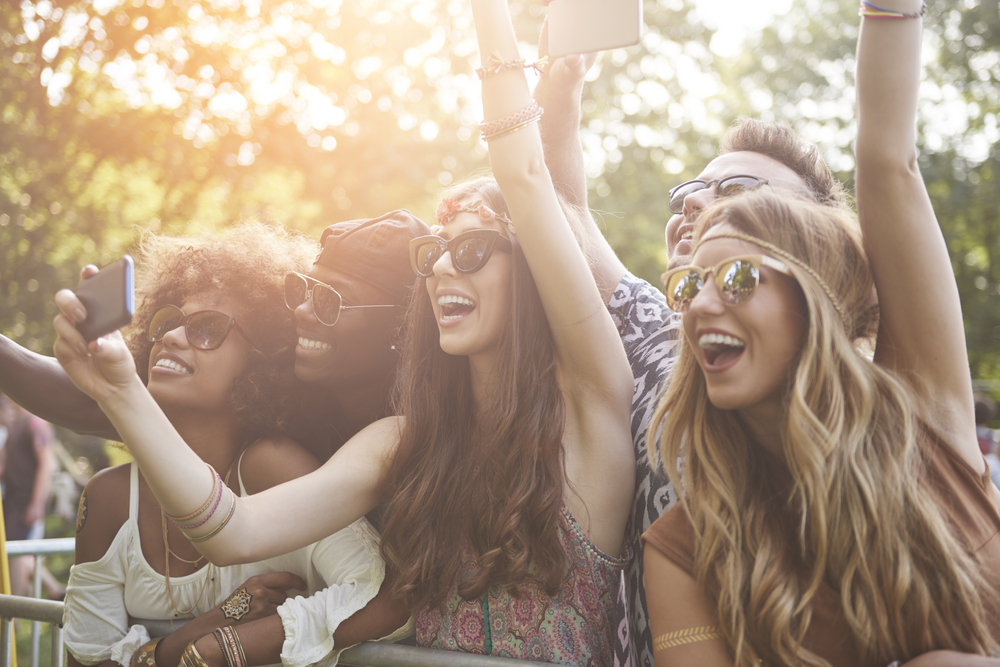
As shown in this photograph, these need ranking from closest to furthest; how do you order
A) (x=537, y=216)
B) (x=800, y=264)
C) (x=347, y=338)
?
(x=800, y=264) < (x=537, y=216) < (x=347, y=338)

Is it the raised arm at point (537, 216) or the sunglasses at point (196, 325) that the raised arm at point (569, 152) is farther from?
the sunglasses at point (196, 325)

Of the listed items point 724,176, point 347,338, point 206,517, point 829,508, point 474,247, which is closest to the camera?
point 829,508

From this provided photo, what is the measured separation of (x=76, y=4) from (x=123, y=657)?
10.1 m

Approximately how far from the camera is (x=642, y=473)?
2.49 meters

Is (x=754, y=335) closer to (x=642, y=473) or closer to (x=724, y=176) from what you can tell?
(x=642, y=473)

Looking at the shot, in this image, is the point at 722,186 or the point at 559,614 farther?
the point at 722,186

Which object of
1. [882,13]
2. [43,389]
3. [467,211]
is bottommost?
[43,389]

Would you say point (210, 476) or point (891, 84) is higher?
point (891, 84)

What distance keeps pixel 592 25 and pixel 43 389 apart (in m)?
2.41

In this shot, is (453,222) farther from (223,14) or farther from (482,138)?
(223,14)

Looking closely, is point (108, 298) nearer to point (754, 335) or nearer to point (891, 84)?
point (754, 335)

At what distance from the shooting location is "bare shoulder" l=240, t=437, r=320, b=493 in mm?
2740

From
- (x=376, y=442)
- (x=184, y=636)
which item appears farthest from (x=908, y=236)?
(x=184, y=636)

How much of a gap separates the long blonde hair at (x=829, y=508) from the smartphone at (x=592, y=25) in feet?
1.82
